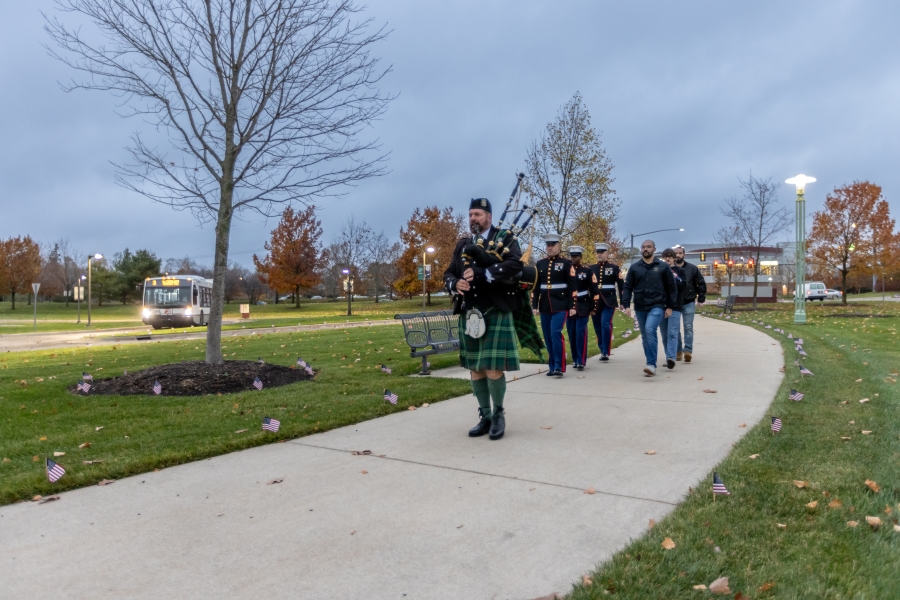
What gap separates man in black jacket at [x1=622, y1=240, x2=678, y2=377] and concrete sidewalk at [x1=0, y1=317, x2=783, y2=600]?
300cm

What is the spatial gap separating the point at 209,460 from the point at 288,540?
193 centimetres

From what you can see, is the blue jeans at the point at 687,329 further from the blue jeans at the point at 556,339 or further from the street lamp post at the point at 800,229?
the street lamp post at the point at 800,229

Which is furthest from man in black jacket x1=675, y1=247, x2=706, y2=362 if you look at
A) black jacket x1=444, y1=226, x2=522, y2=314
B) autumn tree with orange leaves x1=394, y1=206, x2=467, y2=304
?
autumn tree with orange leaves x1=394, y1=206, x2=467, y2=304

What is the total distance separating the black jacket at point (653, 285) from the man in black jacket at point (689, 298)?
1.55m

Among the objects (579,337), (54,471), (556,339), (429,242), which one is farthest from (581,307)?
(429,242)

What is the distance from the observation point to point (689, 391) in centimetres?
751

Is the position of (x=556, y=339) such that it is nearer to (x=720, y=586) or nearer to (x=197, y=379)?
(x=197, y=379)

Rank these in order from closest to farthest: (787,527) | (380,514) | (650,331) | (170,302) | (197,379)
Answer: (787,527) → (380,514) → (197,379) → (650,331) → (170,302)

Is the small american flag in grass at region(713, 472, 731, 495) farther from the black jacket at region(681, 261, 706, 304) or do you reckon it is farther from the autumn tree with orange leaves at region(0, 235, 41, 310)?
the autumn tree with orange leaves at region(0, 235, 41, 310)

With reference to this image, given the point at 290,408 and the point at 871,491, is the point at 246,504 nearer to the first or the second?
the point at 290,408

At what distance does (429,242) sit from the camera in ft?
176

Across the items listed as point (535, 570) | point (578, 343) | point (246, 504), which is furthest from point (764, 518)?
point (578, 343)

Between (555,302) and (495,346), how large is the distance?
12.4 feet

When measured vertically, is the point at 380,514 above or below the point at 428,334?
below
